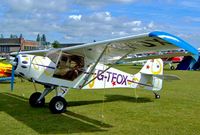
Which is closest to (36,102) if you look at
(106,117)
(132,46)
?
(106,117)

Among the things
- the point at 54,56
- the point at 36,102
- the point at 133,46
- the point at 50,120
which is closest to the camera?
the point at 133,46

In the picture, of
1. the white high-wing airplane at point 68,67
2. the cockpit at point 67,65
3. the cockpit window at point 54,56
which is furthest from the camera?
the cockpit window at point 54,56

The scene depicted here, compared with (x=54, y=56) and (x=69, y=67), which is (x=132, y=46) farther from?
(x=54, y=56)

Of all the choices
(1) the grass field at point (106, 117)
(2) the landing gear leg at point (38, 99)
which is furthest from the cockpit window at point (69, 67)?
(1) the grass field at point (106, 117)

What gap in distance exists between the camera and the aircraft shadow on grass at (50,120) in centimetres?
796

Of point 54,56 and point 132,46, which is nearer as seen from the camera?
point 132,46

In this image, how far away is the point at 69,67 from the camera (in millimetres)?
10578

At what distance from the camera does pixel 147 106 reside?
11648 millimetres

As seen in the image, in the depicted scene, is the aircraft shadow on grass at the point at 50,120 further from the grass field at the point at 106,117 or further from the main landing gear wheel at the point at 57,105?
the main landing gear wheel at the point at 57,105

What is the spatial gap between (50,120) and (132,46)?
3.01 m

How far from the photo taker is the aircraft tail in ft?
42.8

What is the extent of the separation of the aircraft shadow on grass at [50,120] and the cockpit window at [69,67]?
1182 millimetres

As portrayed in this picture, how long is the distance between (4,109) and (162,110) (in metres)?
5.19

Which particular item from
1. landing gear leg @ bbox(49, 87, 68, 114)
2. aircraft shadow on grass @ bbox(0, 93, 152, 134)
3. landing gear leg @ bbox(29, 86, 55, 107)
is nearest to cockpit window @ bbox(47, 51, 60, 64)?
landing gear leg @ bbox(29, 86, 55, 107)
